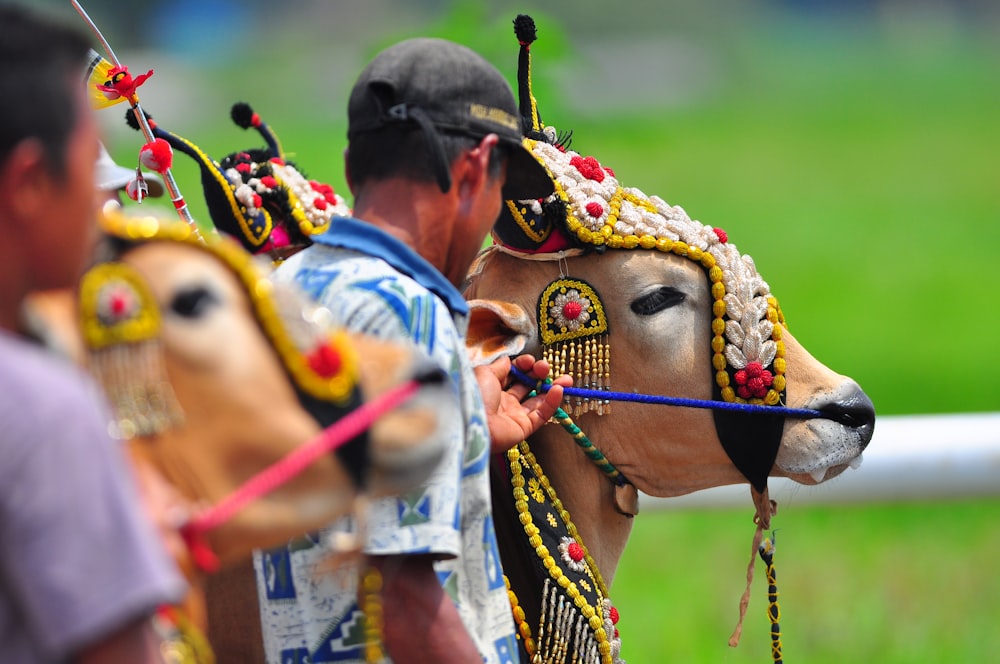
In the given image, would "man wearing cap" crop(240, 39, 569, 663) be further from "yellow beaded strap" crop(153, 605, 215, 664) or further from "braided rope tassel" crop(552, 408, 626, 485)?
"braided rope tassel" crop(552, 408, 626, 485)

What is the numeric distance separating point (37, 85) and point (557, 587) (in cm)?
209

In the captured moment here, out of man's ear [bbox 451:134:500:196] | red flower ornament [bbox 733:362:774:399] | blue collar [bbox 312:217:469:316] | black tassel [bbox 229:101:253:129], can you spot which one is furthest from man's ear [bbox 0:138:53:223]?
black tassel [bbox 229:101:253:129]

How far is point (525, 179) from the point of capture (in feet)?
10.6

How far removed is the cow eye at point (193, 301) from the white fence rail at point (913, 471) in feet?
13.5

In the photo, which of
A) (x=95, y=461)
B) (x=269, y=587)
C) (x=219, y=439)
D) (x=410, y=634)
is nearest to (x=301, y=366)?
(x=219, y=439)

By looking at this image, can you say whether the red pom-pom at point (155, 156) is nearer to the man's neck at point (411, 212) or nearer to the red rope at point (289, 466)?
the man's neck at point (411, 212)

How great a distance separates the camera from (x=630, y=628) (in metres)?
7.73

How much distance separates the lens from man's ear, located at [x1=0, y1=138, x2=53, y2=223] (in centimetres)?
173

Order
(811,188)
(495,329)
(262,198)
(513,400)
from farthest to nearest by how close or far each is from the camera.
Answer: (811,188) → (262,198) → (495,329) → (513,400)

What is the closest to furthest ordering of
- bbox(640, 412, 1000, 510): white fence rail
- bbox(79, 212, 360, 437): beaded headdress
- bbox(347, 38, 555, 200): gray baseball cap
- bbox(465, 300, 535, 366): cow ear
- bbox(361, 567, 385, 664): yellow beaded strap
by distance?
1. bbox(79, 212, 360, 437): beaded headdress
2. bbox(361, 567, 385, 664): yellow beaded strap
3. bbox(347, 38, 555, 200): gray baseball cap
4. bbox(465, 300, 535, 366): cow ear
5. bbox(640, 412, 1000, 510): white fence rail

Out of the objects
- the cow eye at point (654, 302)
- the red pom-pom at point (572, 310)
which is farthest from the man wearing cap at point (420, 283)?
the cow eye at point (654, 302)

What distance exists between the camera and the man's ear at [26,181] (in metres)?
1.73

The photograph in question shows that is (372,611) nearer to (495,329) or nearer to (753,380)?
(495,329)

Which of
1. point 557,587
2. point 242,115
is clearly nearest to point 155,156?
point 242,115
